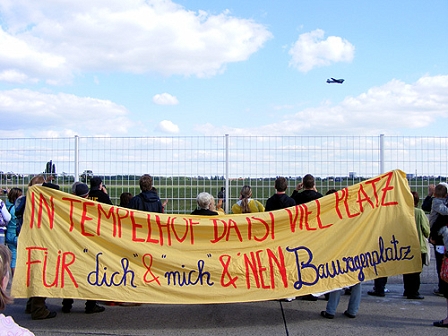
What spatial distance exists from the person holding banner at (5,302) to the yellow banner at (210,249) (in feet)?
10.1

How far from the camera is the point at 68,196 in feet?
18.8

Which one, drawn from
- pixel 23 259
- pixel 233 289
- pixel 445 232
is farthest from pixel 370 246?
pixel 23 259

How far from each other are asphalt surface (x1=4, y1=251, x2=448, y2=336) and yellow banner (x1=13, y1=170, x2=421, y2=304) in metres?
0.39

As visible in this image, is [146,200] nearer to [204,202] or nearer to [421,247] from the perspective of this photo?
[204,202]

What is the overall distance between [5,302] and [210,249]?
335 cm

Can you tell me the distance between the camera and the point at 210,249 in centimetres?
560

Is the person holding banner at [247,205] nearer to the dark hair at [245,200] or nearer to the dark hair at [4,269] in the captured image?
the dark hair at [245,200]

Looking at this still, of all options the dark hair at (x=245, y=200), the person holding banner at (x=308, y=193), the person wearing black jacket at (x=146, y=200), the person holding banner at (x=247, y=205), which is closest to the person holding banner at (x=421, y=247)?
the person holding banner at (x=308, y=193)

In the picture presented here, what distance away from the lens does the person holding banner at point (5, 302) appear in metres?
2.28

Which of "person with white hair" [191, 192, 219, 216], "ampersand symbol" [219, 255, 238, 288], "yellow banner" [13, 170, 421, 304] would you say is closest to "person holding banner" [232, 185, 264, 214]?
"person with white hair" [191, 192, 219, 216]

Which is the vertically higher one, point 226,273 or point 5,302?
point 5,302

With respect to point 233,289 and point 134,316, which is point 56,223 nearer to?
point 134,316

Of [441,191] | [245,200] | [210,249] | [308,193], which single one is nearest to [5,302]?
[210,249]

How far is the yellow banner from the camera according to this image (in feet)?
17.9
